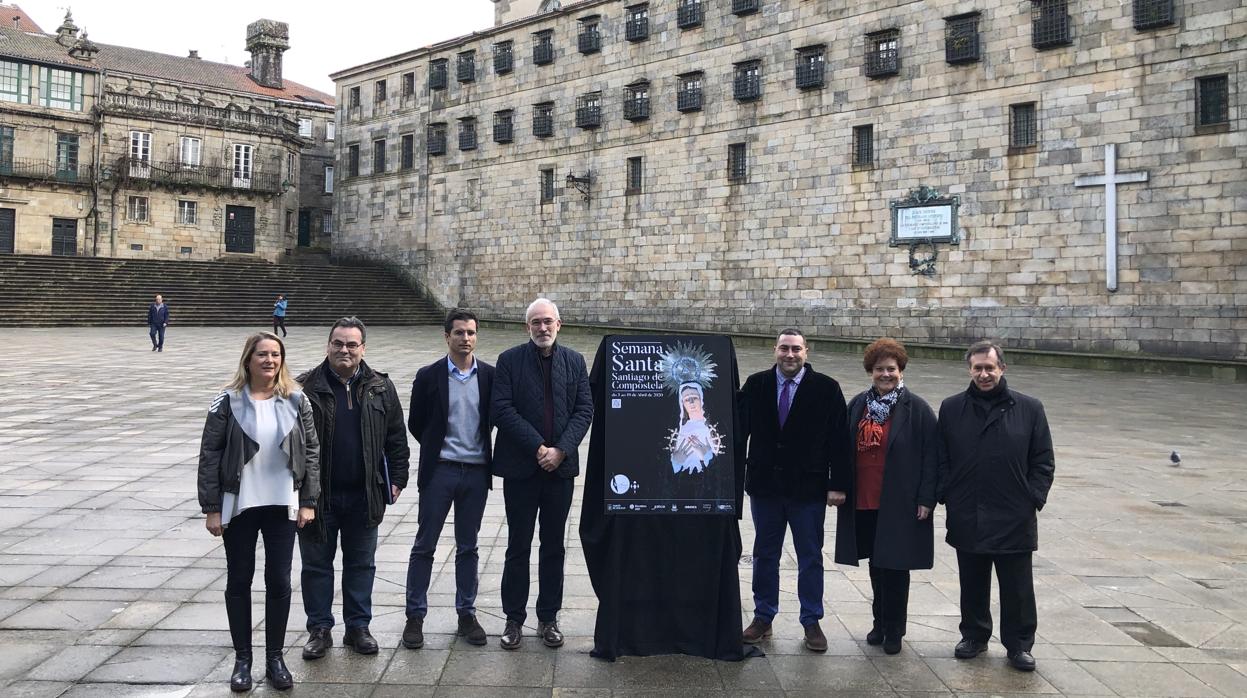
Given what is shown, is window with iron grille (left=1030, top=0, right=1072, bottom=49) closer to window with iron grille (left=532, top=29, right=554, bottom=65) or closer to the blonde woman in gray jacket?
window with iron grille (left=532, top=29, right=554, bottom=65)

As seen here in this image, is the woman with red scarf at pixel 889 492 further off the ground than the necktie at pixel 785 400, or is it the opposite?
the necktie at pixel 785 400

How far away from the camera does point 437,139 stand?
36.4 meters

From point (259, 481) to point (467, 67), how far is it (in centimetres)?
3325

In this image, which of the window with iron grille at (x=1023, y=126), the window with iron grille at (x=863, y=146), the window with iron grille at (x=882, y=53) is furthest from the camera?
the window with iron grille at (x=863, y=146)

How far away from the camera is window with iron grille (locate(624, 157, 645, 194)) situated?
30.0 m

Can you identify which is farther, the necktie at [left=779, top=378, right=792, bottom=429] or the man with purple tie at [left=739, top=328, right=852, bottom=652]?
the necktie at [left=779, top=378, right=792, bottom=429]

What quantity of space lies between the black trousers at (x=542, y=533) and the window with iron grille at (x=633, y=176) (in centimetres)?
2569

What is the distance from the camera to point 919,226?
2400cm

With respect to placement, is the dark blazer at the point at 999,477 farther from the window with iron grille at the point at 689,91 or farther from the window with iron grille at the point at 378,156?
the window with iron grille at the point at 378,156

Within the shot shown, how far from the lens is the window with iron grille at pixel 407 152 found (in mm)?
37781

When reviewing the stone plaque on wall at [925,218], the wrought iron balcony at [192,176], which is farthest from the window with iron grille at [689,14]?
the wrought iron balcony at [192,176]

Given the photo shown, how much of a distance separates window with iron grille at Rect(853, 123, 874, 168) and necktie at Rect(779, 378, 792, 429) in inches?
831

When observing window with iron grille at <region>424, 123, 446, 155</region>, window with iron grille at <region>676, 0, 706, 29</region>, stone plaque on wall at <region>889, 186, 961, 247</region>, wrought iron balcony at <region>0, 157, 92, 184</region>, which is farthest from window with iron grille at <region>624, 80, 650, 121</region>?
wrought iron balcony at <region>0, 157, 92, 184</region>

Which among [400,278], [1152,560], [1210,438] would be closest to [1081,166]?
[1210,438]
